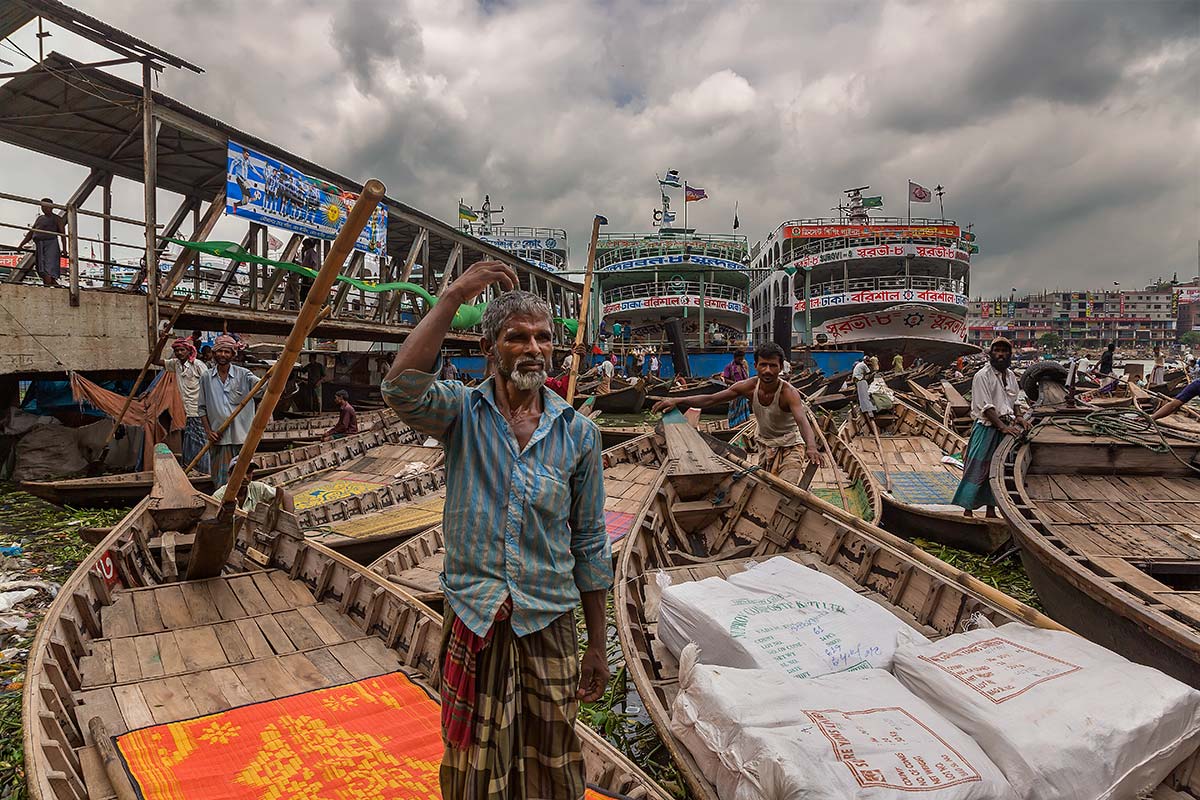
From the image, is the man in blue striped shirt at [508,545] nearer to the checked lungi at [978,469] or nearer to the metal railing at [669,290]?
the checked lungi at [978,469]

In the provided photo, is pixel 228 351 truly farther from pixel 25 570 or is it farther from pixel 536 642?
pixel 536 642

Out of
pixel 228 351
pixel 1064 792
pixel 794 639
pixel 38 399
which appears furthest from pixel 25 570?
pixel 1064 792

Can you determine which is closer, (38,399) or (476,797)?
(476,797)

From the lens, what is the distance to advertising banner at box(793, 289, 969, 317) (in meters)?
33.2

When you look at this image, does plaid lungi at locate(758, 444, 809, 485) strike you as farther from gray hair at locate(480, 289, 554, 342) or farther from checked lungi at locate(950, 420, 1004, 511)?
gray hair at locate(480, 289, 554, 342)

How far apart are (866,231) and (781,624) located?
38.5 m

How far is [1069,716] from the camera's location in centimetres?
210

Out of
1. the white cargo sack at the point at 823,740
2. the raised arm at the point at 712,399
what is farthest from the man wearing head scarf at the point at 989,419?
the white cargo sack at the point at 823,740

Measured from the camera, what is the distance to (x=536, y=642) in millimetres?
1854

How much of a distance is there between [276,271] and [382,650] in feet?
39.9

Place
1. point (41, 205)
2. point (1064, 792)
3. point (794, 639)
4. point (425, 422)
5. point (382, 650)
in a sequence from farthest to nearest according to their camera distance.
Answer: point (41, 205)
point (382, 650)
point (794, 639)
point (1064, 792)
point (425, 422)

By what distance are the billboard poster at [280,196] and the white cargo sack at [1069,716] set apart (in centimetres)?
1285

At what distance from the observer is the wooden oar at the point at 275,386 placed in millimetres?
2209

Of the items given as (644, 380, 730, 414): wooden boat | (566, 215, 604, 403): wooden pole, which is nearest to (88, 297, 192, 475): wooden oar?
(566, 215, 604, 403): wooden pole
